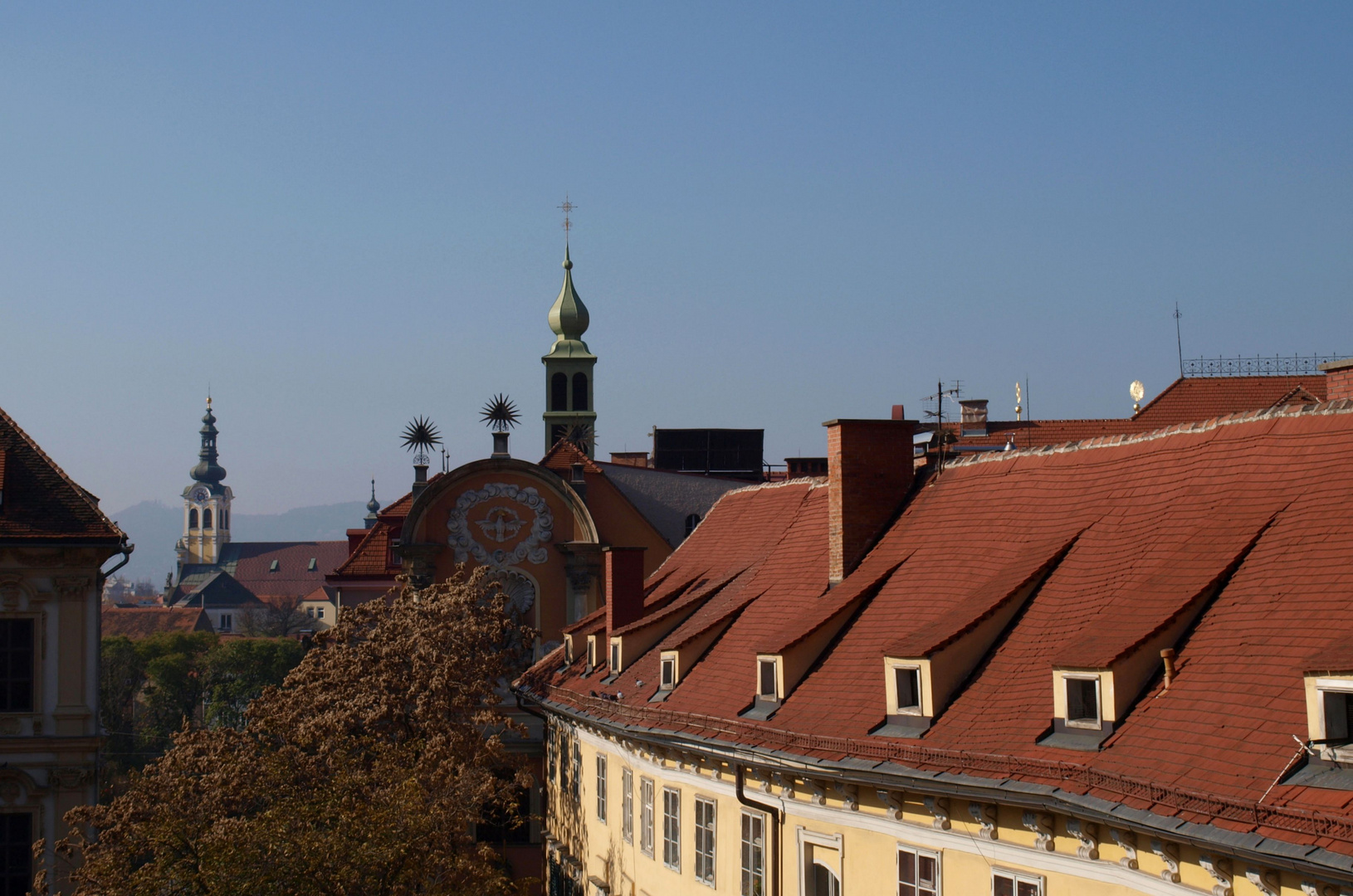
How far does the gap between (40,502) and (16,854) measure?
25.3 feet

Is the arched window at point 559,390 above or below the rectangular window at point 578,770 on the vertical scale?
above

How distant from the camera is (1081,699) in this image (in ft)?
47.6

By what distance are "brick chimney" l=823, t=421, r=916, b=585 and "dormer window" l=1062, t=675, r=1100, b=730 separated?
8.75 m

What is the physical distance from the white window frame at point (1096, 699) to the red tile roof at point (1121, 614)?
0.54 feet

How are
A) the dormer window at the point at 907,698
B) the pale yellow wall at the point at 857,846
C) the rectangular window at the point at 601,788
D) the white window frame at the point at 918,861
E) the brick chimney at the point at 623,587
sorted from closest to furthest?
the pale yellow wall at the point at 857,846, the white window frame at the point at 918,861, the dormer window at the point at 907,698, the rectangular window at the point at 601,788, the brick chimney at the point at 623,587

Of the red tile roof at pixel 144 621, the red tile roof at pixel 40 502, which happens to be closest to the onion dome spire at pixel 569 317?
the red tile roof at pixel 40 502

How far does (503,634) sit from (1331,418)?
A: 1997 centimetres

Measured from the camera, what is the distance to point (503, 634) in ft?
105

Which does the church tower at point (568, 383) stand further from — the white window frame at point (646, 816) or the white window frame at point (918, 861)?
the white window frame at point (918, 861)

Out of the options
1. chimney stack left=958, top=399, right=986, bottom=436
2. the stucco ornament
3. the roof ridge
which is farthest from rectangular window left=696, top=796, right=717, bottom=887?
chimney stack left=958, top=399, right=986, bottom=436

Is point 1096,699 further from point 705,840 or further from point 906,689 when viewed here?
point 705,840

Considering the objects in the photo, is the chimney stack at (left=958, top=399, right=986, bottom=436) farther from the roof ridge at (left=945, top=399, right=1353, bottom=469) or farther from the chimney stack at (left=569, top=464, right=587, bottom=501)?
the roof ridge at (left=945, top=399, right=1353, bottom=469)

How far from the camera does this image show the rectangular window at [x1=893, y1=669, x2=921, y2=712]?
17219 millimetres

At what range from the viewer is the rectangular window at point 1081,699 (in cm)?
1445
